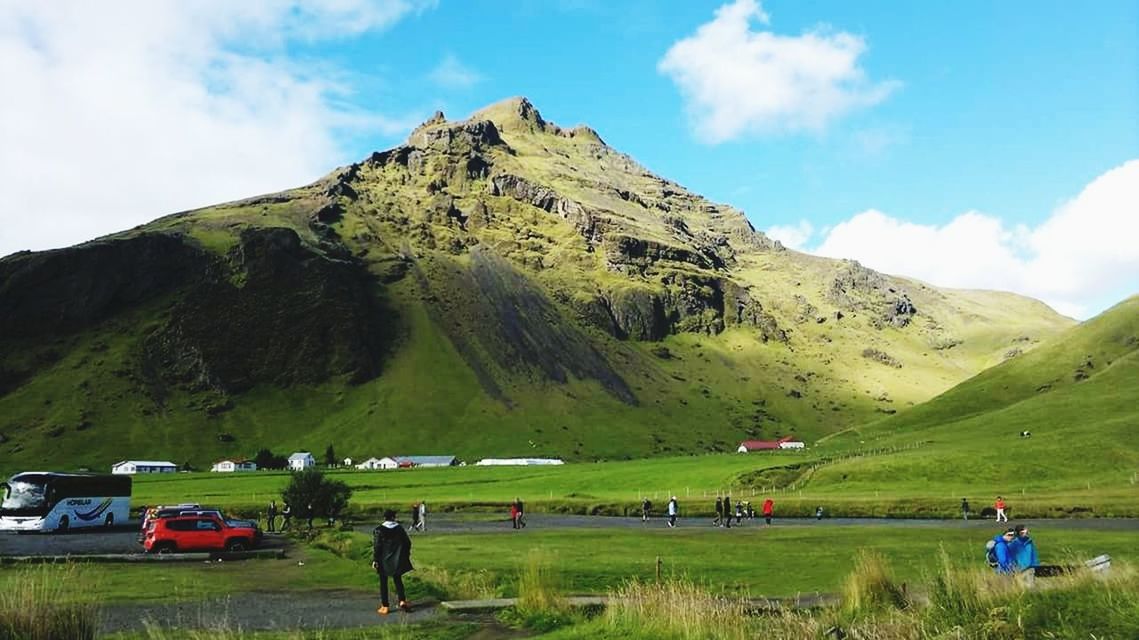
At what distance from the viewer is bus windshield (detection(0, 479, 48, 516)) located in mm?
59812

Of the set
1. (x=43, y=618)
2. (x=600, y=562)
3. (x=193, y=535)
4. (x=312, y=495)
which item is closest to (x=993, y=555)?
(x=600, y=562)

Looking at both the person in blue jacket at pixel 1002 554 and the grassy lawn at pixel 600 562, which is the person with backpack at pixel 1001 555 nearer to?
the person in blue jacket at pixel 1002 554

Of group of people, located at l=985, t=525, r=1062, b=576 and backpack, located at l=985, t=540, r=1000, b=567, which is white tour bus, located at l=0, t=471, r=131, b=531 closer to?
backpack, located at l=985, t=540, r=1000, b=567

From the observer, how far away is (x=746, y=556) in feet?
127

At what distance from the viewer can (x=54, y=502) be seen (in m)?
60.6

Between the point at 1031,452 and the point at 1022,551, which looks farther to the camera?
the point at 1031,452

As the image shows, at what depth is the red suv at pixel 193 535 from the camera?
137ft

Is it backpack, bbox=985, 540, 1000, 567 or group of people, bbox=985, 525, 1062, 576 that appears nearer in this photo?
group of people, bbox=985, 525, 1062, 576

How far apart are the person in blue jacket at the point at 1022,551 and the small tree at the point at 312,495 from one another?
5736 cm

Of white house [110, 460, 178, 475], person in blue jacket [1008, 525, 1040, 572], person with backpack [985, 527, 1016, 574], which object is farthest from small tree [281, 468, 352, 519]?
white house [110, 460, 178, 475]

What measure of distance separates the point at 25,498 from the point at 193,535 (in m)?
26.4

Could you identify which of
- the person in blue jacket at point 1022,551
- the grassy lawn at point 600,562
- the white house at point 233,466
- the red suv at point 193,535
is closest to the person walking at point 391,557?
the grassy lawn at point 600,562

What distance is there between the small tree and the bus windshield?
17.3 meters

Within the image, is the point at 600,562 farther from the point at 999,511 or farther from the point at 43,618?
the point at 999,511
